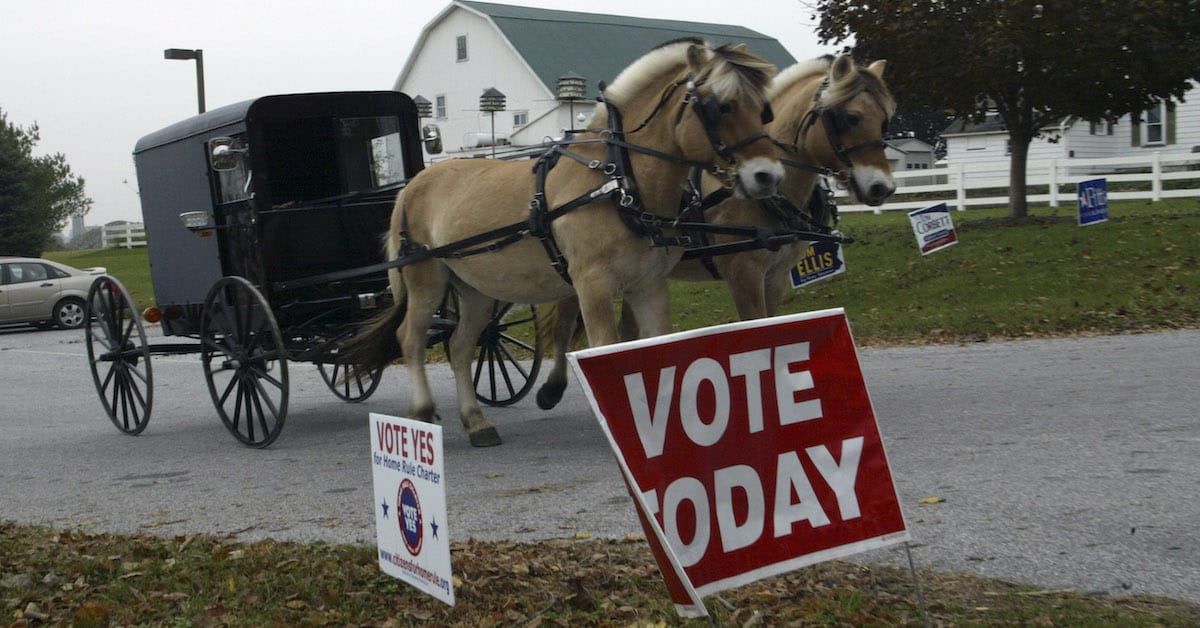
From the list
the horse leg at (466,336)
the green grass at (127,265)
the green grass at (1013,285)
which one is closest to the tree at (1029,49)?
the green grass at (1013,285)

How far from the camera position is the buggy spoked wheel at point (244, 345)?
364 inches

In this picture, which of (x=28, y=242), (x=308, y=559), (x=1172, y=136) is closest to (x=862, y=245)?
(x=308, y=559)

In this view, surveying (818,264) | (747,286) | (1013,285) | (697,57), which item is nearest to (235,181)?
(747,286)

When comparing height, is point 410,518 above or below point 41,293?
above

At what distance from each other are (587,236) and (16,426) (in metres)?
6.80

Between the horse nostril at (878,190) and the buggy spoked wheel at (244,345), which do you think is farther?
the buggy spoked wheel at (244,345)

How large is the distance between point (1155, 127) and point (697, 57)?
124 feet

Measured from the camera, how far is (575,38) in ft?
198

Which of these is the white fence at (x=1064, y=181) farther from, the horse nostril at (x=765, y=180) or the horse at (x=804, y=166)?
the horse nostril at (x=765, y=180)

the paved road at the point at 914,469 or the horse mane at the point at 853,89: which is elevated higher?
the horse mane at the point at 853,89

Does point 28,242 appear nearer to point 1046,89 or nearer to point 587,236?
point 1046,89

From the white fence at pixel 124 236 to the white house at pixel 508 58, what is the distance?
548 inches

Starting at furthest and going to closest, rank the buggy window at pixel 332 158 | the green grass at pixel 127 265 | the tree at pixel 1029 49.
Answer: the green grass at pixel 127 265, the tree at pixel 1029 49, the buggy window at pixel 332 158

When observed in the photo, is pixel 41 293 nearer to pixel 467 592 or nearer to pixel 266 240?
pixel 266 240
